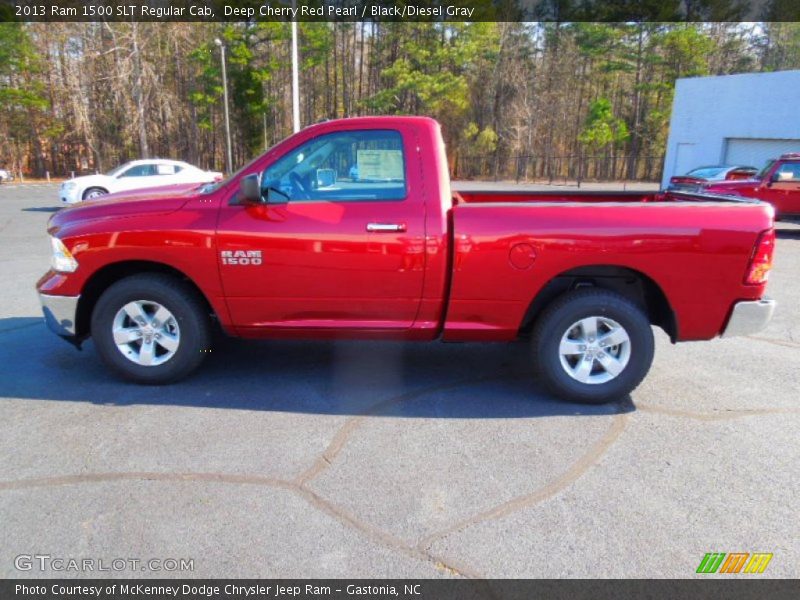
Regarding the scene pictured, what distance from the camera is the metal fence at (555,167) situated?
4103cm

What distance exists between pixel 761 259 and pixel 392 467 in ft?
9.06

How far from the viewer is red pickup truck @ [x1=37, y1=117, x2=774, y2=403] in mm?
3725

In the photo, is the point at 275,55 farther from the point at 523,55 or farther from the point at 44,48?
the point at 523,55

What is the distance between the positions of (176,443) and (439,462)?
160 cm

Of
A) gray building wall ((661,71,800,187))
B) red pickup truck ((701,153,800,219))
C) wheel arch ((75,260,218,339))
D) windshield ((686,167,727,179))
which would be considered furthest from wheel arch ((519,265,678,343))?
gray building wall ((661,71,800,187))

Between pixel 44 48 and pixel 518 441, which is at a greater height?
pixel 44 48

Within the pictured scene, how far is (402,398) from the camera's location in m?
4.10

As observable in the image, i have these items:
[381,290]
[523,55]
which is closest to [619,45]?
[523,55]

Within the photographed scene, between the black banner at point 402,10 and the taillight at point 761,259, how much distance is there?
33585 millimetres

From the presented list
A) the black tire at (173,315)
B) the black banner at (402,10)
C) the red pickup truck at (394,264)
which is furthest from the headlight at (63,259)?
the black banner at (402,10)

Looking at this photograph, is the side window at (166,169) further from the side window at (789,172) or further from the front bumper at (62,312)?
the side window at (789,172)

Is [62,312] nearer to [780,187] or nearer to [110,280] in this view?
[110,280]

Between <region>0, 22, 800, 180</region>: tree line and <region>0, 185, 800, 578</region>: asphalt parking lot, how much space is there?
34.9 m
